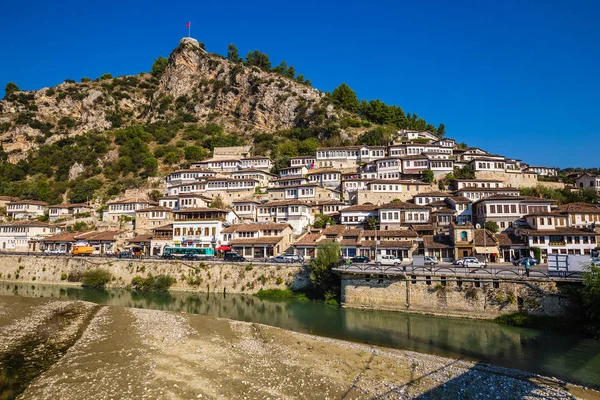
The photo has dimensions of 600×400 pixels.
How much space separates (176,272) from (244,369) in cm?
2848

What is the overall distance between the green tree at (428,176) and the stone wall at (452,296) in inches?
1465

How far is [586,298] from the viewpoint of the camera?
23.7m

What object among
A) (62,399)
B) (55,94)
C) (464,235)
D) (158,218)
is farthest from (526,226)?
(55,94)

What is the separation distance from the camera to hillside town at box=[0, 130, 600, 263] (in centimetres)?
4325

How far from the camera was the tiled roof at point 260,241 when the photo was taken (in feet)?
156

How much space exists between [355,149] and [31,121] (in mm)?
116978

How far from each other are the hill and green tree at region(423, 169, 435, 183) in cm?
2770

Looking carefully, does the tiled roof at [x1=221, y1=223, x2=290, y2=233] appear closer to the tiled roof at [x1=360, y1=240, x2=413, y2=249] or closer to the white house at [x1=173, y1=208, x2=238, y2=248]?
the white house at [x1=173, y1=208, x2=238, y2=248]

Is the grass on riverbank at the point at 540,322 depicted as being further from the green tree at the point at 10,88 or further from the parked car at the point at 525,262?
the green tree at the point at 10,88

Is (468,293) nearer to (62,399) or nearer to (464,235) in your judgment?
(464,235)

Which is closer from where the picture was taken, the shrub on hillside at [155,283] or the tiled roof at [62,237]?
the shrub on hillside at [155,283]

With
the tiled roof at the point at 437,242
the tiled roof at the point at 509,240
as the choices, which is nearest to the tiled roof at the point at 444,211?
the tiled roof at the point at 437,242

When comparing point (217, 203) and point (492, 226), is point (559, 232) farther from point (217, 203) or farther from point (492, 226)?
point (217, 203)

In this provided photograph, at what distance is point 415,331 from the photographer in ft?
85.5
